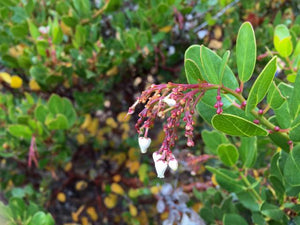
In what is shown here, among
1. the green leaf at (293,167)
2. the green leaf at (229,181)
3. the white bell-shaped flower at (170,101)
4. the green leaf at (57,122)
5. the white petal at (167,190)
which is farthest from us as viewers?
the white petal at (167,190)

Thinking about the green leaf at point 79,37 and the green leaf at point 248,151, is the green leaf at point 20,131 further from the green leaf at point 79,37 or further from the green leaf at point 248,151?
the green leaf at point 248,151

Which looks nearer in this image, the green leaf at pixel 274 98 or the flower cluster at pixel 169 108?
the flower cluster at pixel 169 108

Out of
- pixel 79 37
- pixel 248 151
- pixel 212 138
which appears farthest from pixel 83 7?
pixel 248 151

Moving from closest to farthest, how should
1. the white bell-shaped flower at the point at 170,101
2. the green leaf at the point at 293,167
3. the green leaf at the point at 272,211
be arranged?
the white bell-shaped flower at the point at 170,101 < the green leaf at the point at 293,167 < the green leaf at the point at 272,211

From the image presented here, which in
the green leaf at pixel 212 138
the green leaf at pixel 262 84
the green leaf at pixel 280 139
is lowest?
the green leaf at pixel 212 138

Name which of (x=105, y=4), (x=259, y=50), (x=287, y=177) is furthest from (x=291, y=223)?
(x=105, y=4)

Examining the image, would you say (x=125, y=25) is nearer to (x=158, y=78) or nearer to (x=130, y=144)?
(x=158, y=78)

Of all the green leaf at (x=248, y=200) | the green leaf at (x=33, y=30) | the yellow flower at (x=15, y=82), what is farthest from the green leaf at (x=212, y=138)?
the yellow flower at (x=15, y=82)
